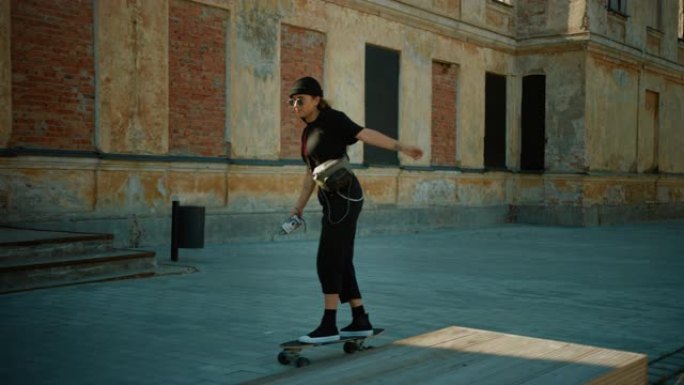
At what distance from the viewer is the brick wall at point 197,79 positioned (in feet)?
41.1

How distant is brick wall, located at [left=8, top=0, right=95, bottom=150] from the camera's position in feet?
33.9

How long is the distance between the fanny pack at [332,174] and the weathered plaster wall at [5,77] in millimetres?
6709

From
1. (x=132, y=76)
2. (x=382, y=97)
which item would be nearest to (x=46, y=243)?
(x=132, y=76)

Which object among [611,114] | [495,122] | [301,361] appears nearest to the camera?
[301,361]

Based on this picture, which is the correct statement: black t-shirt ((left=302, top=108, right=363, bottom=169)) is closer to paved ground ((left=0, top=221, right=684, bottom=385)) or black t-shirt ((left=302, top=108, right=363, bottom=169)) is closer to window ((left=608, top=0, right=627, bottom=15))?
paved ground ((left=0, top=221, right=684, bottom=385))

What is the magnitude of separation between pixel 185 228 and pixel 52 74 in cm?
286

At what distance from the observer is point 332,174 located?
4.81 m

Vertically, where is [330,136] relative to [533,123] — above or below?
below

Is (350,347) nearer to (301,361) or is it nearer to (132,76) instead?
(301,361)

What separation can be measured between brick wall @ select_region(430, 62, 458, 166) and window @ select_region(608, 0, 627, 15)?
5.78 m

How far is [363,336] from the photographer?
496cm

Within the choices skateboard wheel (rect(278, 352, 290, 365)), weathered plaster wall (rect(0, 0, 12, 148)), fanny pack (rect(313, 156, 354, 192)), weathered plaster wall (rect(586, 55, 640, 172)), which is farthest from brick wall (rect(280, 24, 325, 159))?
skateboard wheel (rect(278, 352, 290, 365))

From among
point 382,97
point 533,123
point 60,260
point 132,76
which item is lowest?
point 60,260

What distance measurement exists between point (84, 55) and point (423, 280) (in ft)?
19.2
